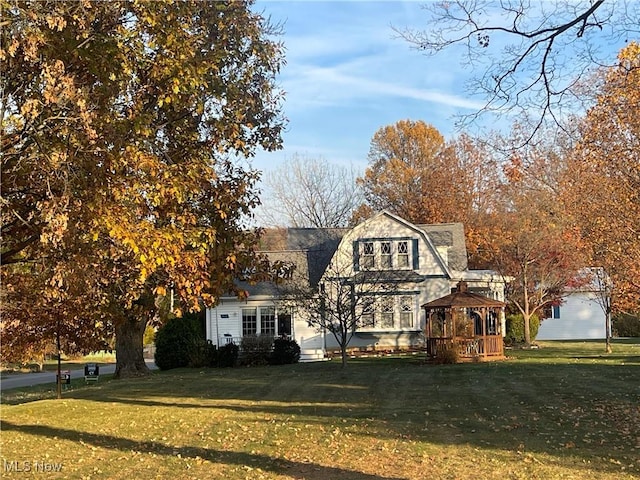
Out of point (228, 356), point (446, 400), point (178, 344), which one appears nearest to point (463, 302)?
point (228, 356)

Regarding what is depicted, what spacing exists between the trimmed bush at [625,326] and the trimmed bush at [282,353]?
76.7 feet

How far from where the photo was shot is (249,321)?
3378cm

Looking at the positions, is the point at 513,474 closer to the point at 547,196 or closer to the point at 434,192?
the point at 547,196

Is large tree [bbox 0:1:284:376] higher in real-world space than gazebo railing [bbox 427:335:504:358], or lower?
higher

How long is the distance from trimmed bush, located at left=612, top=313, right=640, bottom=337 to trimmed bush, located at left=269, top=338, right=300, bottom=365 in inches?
920

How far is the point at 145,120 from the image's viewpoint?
8.37 meters

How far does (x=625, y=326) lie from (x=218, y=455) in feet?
133

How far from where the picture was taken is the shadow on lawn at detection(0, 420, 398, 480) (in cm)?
827

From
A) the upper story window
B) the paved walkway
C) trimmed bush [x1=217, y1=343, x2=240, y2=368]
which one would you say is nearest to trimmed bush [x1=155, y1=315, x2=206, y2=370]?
trimmed bush [x1=217, y1=343, x2=240, y2=368]

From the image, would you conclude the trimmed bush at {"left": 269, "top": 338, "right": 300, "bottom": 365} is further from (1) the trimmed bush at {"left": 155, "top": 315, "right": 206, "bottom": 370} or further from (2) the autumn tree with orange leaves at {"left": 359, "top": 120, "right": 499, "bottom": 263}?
(2) the autumn tree with orange leaves at {"left": 359, "top": 120, "right": 499, "bottom": 263}

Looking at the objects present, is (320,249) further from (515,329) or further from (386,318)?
(515,329)

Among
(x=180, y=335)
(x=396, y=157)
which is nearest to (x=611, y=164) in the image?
(x=180, y=335)

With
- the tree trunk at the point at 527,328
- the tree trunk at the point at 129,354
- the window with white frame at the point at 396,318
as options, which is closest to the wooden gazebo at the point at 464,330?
the window with white frame at the point at 396,318

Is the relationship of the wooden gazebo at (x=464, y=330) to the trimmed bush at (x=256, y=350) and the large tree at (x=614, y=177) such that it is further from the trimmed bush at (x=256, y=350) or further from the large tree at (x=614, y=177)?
the trimmed bush at (x=256, y=350)
